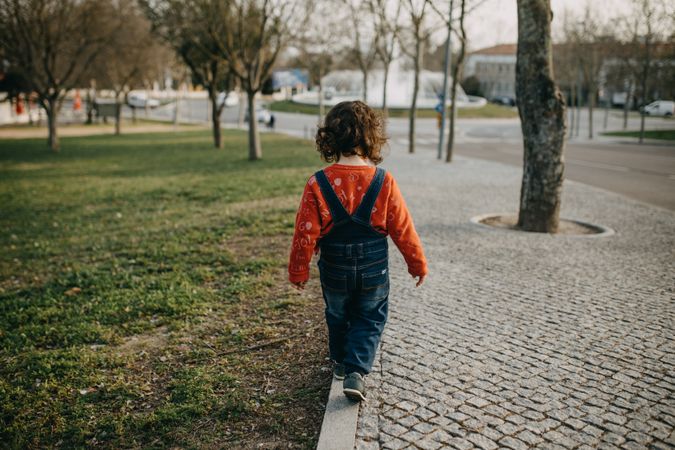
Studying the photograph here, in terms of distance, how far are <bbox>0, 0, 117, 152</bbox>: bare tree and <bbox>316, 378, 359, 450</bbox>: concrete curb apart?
22448mm

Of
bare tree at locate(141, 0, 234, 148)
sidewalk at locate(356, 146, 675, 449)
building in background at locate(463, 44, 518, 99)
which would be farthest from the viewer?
building in background at locate(463, 44, 518, 99)

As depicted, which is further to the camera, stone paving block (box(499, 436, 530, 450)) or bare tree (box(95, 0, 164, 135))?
bare tree (box(95, 0, 164, 135))

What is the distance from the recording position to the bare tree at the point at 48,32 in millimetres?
21109

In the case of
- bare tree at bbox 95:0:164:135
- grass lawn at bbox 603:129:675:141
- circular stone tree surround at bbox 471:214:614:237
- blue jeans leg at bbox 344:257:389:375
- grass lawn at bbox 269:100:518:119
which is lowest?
circular stone tree surround at bbox 471:214:614:237

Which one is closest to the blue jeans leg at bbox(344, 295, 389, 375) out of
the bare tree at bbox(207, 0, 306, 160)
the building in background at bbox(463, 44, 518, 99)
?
the bare tree at bbox(207, 0, 306, 160)

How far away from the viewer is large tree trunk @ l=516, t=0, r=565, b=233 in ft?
24.3

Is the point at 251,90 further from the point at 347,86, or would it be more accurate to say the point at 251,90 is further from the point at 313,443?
the point at 347,86

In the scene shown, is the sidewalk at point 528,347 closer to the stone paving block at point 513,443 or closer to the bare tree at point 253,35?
the stone paving block at point 513,443

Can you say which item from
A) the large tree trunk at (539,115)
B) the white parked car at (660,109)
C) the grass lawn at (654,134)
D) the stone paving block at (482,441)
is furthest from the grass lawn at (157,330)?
the white parked car at (660,109)

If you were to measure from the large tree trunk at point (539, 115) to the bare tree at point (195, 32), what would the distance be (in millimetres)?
13973

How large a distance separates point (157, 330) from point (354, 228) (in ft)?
7.45

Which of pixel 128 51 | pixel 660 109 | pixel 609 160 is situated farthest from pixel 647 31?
pixel 660 109

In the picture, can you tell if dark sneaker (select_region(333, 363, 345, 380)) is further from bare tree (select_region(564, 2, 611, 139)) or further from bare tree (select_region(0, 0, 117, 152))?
bare tree (select_region(564, 2, 611, 139))

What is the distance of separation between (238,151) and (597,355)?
19.4 metres
